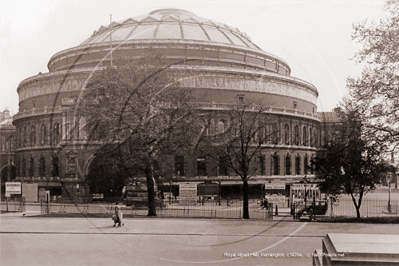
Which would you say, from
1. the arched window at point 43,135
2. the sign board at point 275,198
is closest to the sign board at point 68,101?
the arched window at point 43,135

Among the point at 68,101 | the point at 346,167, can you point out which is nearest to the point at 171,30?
the point at 68,101

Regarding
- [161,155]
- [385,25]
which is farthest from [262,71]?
[385,25]

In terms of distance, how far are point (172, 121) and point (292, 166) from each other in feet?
109

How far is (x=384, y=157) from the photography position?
17438 millimetres

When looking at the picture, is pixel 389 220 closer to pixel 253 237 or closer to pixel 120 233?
pixel 253 237

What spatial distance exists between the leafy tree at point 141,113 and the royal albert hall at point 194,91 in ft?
65.2

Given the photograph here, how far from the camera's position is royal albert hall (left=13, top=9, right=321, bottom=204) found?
43531 mm

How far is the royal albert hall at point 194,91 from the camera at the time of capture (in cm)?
4353

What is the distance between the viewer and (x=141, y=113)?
61.4 feet

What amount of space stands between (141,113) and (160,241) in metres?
7.09

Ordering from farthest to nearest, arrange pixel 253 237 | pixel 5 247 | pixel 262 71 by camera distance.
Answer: pixel 262 71 → pixel 253 237 → pixel 5 247

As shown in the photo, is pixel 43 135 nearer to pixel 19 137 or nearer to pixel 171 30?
pixel 19 137

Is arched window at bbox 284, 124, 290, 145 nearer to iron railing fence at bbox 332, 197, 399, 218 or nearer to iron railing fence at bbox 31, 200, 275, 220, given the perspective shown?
iron railing fence at bbox 332, 197, 399, 218

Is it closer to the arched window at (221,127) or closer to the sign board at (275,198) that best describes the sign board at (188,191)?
the arched window at (221,127)
